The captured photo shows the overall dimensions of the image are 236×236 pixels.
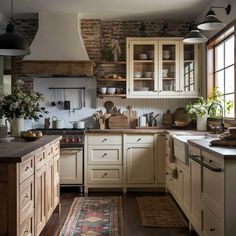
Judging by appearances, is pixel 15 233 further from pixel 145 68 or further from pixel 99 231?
pixel 145 68

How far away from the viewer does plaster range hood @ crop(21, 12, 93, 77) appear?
5199 millimetres

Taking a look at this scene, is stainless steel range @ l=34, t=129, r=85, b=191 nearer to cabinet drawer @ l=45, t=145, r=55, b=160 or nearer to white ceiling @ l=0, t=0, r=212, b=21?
cabinet drawer @ l=45, t=145, r=55, b=160

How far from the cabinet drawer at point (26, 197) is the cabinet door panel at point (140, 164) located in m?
2.54

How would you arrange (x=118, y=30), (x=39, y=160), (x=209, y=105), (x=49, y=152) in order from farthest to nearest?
(x=118, y=30) < (x=209, y=105) < (x=49, y=152) < (x=39, y=160)

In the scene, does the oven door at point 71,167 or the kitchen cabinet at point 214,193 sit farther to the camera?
the oven door at point 71,167

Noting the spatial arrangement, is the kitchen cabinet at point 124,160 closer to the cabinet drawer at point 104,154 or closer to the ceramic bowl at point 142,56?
the cabinet drawer at point 104,154

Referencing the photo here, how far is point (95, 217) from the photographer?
3.83m

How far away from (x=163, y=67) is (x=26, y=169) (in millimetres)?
3477

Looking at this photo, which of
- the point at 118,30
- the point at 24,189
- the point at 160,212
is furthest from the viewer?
the point at 118,30

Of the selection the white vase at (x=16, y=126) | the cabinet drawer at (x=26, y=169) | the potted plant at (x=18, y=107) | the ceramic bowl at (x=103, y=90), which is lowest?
the cabinet drawer at (x=26, y=169)

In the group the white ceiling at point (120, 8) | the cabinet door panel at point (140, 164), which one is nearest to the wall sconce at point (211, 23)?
the white ceiling at point (120, 8)

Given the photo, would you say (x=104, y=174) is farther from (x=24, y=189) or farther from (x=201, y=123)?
(x=24, y=189)

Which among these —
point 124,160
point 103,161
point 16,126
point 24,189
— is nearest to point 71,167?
point 103,161

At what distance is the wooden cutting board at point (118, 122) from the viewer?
5500 millimetres
